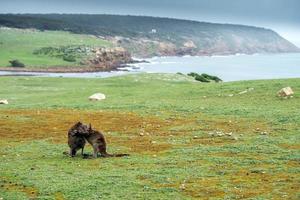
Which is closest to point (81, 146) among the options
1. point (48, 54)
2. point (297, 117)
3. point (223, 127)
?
point (223, 127)

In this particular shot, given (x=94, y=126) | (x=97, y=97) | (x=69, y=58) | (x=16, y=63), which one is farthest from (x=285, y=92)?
(x=69, y=58)

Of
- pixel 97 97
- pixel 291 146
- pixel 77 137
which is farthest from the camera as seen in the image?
pixel 97 97

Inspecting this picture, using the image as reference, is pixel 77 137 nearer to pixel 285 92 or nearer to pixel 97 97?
pixel 285 92

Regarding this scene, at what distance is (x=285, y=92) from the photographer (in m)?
44.2

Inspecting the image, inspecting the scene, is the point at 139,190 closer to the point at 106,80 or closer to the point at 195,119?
the point at 195,119

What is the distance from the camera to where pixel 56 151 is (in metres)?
26.8

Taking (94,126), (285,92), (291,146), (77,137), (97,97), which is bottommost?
(94,126)

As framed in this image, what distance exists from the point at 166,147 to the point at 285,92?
19852 mm

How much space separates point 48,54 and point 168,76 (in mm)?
124802

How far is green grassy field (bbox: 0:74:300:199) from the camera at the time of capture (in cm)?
1959

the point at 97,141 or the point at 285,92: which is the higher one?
the point at 285,92

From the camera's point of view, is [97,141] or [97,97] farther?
[97,97]

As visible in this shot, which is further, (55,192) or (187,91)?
(187,91)

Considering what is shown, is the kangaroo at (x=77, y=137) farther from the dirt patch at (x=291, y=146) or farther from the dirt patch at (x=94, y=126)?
the dirt patch at (x=291, y=146)
